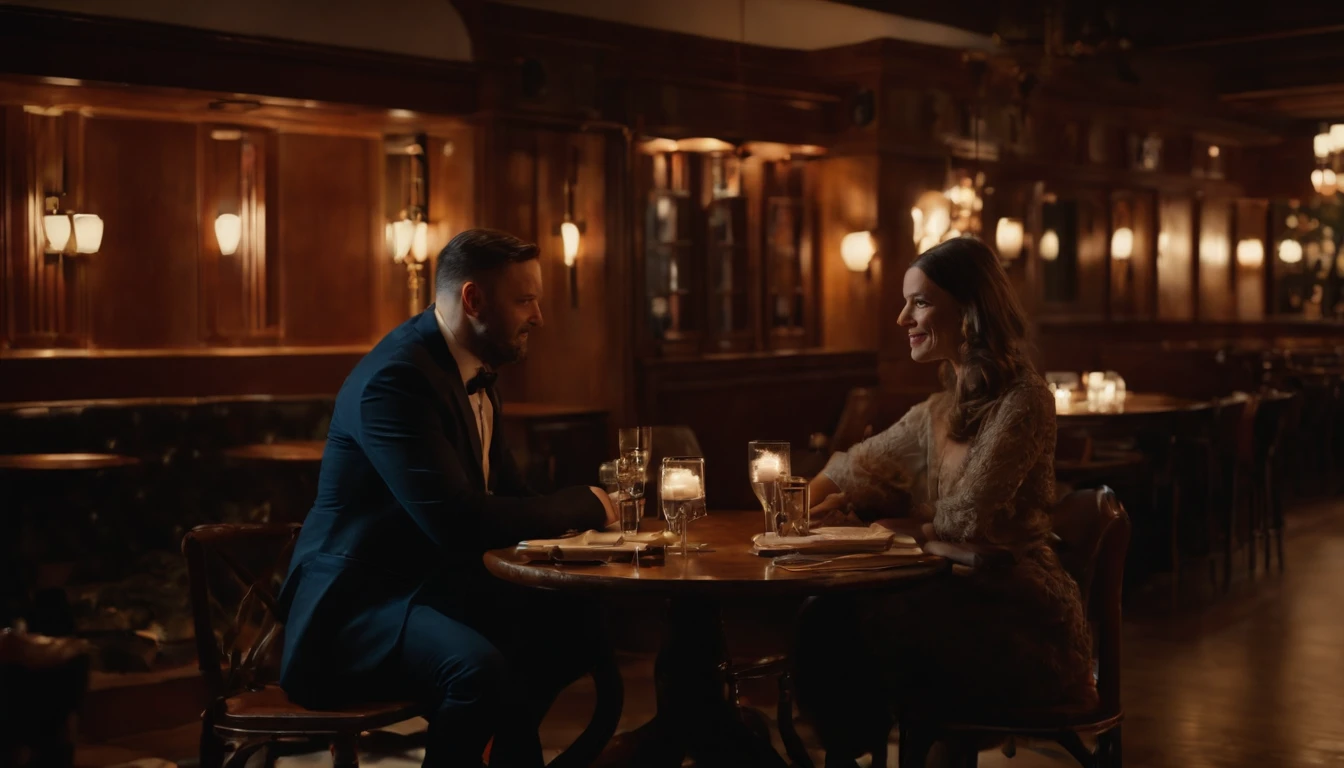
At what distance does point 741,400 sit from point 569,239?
1702mm

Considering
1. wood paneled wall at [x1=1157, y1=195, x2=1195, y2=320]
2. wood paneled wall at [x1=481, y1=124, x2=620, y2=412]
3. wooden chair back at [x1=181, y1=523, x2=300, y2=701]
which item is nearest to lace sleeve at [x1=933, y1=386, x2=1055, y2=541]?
wooden chair back at [x1=181, y1=523, x2=300, y2=701]

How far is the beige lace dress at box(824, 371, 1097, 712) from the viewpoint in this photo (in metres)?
2.97

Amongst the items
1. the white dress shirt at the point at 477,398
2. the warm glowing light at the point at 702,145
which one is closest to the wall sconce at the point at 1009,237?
the warm glowing light at the point at 702,145

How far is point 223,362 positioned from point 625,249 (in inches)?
99.0

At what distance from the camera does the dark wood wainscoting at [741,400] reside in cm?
881

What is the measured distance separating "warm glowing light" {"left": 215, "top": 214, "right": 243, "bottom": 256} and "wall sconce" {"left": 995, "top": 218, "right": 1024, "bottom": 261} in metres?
5.84

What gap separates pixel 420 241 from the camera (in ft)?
27.7

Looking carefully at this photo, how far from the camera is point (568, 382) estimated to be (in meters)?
8.59

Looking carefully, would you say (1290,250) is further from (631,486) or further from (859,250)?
(631,486)

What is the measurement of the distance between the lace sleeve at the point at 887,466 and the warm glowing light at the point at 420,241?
5.41 meters

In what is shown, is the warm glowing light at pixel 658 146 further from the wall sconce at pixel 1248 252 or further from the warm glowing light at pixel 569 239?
the wall sconce at pixel 1248 252

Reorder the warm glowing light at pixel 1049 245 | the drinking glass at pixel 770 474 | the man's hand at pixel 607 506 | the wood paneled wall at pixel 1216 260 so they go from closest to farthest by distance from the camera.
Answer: the drinking glass at pixel 770 474
the man's hand at pixel 607 506
the warm glowing light at pixel 1049 245
the wood paneled wall at pixel 1216 260

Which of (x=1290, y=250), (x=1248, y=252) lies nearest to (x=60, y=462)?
(x=1248, y=252)

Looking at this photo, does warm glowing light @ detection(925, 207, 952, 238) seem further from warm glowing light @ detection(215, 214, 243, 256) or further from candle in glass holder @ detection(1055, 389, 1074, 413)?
warm glowing light @ detection(215, 214, 243, 256)
